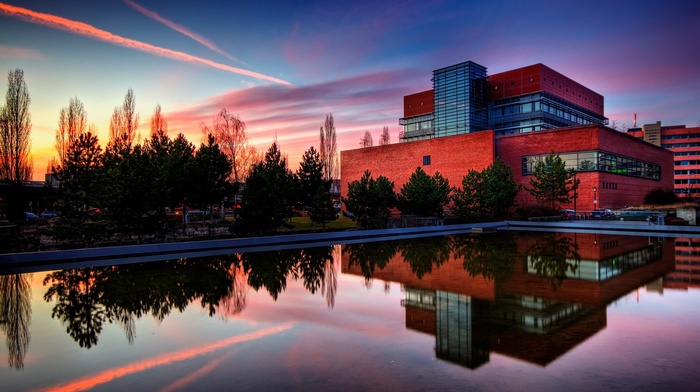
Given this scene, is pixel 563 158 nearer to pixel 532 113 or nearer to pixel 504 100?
pixel 532 113

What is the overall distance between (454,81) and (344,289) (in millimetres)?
67946

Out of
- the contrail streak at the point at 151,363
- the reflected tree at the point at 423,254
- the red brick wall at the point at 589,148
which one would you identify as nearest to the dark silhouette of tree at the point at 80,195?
the reflected tree at the point at 423,254

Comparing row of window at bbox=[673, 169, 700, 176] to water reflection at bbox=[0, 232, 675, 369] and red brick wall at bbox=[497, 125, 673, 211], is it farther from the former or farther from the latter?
water reflection at bbox=[0, 232, 675, 369]

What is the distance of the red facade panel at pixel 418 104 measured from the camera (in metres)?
81.5

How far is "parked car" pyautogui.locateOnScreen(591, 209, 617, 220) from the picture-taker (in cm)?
3923

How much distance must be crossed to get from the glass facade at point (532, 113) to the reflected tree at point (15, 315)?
223 feet

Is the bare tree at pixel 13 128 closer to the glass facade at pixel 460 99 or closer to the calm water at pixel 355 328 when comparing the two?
the calm water at pixel 355 328

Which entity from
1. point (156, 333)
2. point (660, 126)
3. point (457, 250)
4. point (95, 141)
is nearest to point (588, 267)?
point (457, 250)

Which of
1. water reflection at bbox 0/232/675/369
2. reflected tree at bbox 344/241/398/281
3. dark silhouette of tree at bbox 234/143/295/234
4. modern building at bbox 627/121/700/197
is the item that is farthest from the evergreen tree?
modern building at bbox 627/121/700/197

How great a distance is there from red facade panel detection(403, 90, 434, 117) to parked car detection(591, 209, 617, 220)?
144 feet

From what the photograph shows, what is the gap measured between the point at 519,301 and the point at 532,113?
65.9 m

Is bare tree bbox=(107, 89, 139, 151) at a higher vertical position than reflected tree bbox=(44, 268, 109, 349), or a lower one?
higher

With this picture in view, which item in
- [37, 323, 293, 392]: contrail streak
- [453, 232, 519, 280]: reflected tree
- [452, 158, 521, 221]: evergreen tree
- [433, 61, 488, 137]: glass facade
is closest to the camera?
[37, 323, 293, 392]: contrail streak

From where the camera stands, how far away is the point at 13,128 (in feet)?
111
